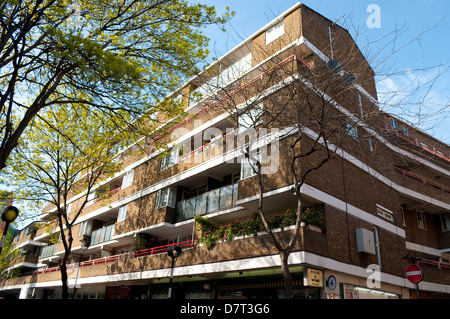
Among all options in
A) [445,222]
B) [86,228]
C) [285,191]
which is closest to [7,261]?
[86,228]

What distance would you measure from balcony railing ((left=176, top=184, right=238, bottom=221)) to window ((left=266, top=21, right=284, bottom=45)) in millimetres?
8370

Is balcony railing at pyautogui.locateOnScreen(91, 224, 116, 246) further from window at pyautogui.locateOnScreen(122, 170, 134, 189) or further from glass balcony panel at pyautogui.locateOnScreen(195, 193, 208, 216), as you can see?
glass balcony panel at pyautogui.locateOnScreen(195, 193, 208, 216)

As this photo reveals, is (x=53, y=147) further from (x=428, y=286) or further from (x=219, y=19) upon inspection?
(x=428, y=286)

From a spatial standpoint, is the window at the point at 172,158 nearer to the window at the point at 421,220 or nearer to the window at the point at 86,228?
the window at the point at 86,228

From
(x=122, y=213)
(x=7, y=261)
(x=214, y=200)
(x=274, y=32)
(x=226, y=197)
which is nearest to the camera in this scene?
(x=226, y=197)

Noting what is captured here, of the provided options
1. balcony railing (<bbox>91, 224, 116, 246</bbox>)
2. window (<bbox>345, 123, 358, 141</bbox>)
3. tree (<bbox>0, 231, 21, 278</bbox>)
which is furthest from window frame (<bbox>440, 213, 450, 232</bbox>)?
tree (<bbox>0, 231, 21, 278</bbox>)

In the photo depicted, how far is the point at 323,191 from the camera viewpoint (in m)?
14.4

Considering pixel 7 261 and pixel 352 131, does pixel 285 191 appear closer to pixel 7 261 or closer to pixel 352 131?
pixel 352 131

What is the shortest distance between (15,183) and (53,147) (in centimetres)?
342

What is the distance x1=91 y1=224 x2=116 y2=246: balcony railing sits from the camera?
24.9 m

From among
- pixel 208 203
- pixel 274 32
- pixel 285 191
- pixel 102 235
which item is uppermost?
pixel 274 32

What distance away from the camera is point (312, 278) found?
12570mm

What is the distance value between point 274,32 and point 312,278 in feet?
42.4

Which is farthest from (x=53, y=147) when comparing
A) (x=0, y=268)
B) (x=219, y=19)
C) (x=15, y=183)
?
(x=0, y=268)
